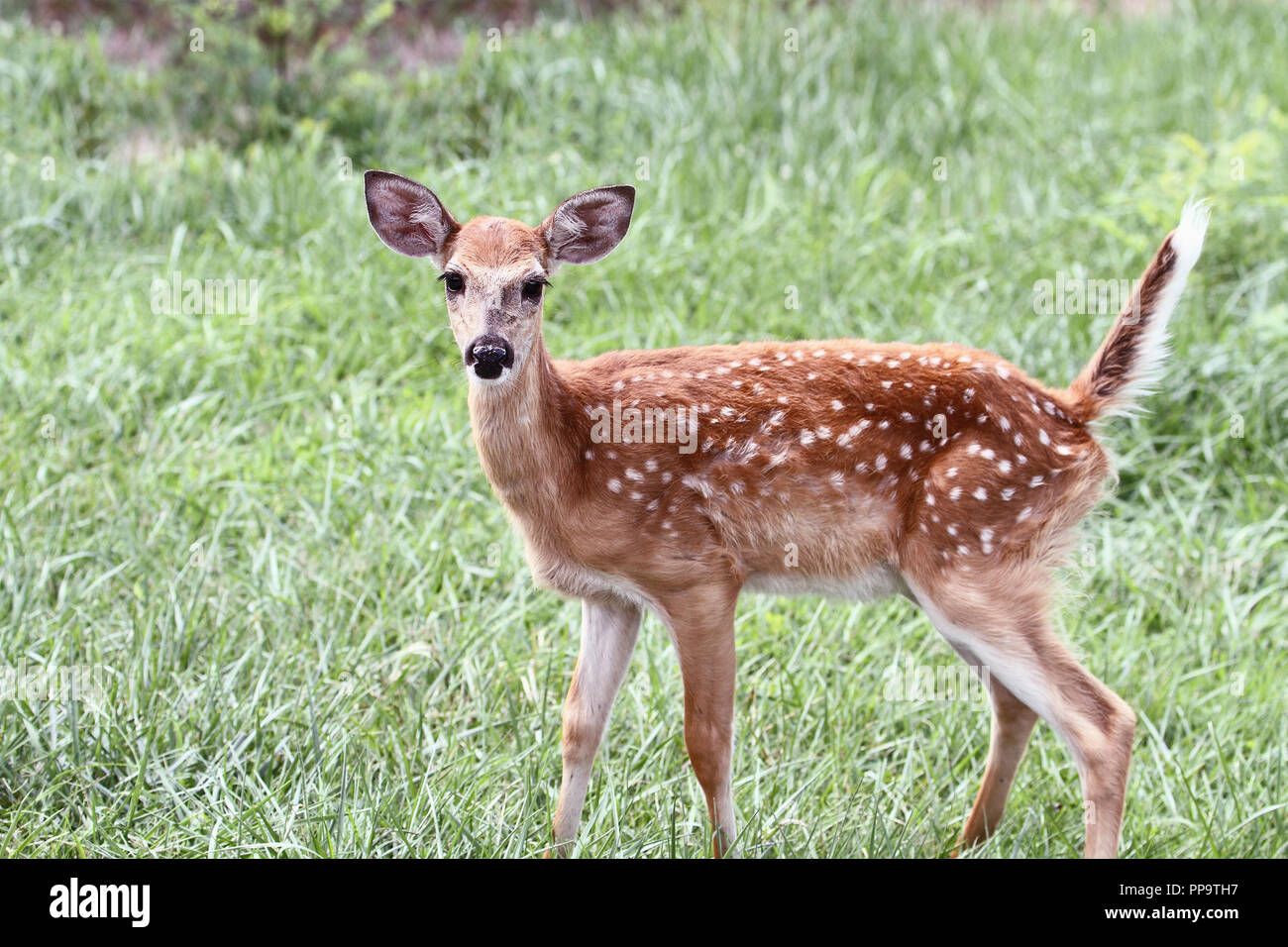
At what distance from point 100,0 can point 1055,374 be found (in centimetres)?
719

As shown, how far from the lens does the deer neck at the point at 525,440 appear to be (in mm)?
3658

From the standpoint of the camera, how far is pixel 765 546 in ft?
12.4

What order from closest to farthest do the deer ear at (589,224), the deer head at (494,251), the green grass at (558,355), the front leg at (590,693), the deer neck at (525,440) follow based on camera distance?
the deer head at (494,251) → the deer ear at (589,224) → the deer neck at (525,440) → the front leg at (590,693) → the green grass at (558,355)

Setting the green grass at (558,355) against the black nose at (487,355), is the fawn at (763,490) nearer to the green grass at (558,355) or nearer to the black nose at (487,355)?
the black nose at (487,355)

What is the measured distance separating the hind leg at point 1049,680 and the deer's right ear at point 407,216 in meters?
1.58

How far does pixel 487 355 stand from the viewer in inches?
129

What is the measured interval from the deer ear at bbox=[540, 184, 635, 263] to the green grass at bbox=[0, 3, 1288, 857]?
148cm

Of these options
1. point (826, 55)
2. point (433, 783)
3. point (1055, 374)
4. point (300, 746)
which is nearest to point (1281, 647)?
point (1055, 374)

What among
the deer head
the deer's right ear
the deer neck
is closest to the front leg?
the deer neck

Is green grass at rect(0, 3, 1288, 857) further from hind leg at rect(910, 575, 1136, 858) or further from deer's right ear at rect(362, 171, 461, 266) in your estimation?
deer's right ear at rect(362, 171, 461, 266)

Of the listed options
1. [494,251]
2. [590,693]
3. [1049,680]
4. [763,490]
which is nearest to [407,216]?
[494,251]

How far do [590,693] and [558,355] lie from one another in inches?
102

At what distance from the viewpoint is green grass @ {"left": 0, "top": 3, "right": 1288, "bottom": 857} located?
400 centimetres

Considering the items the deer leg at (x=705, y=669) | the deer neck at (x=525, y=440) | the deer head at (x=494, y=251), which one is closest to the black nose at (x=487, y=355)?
the deer head at (x=494, y=251)
